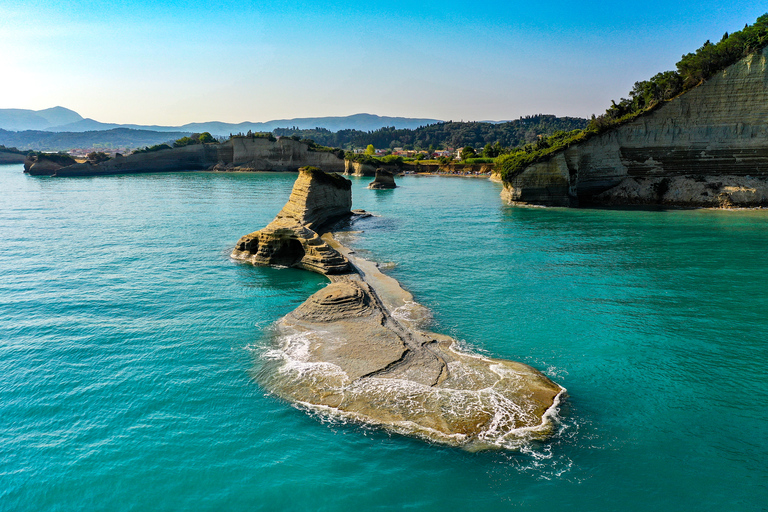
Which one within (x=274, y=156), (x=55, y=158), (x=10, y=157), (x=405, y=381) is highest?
(x=274, y=156)

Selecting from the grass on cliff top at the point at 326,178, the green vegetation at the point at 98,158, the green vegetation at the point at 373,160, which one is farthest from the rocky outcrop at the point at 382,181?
the green vegetation at the point at 98,158

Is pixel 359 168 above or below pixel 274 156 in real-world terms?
below

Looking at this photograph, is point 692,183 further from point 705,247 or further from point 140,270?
point 140,270

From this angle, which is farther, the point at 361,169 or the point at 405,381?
the point at 361,169

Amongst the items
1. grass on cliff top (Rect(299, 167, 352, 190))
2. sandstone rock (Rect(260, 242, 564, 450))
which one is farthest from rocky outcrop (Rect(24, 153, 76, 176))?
sandstone rock (Rect(260, 242, 564, 450))

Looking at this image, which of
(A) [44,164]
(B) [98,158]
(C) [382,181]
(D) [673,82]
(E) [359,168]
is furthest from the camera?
(B) [98,158]

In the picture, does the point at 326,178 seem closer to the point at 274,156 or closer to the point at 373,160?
the point at 373,160

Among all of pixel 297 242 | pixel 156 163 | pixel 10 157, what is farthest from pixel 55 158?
pixel 297 242

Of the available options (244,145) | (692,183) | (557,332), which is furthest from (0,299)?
(244,145)
